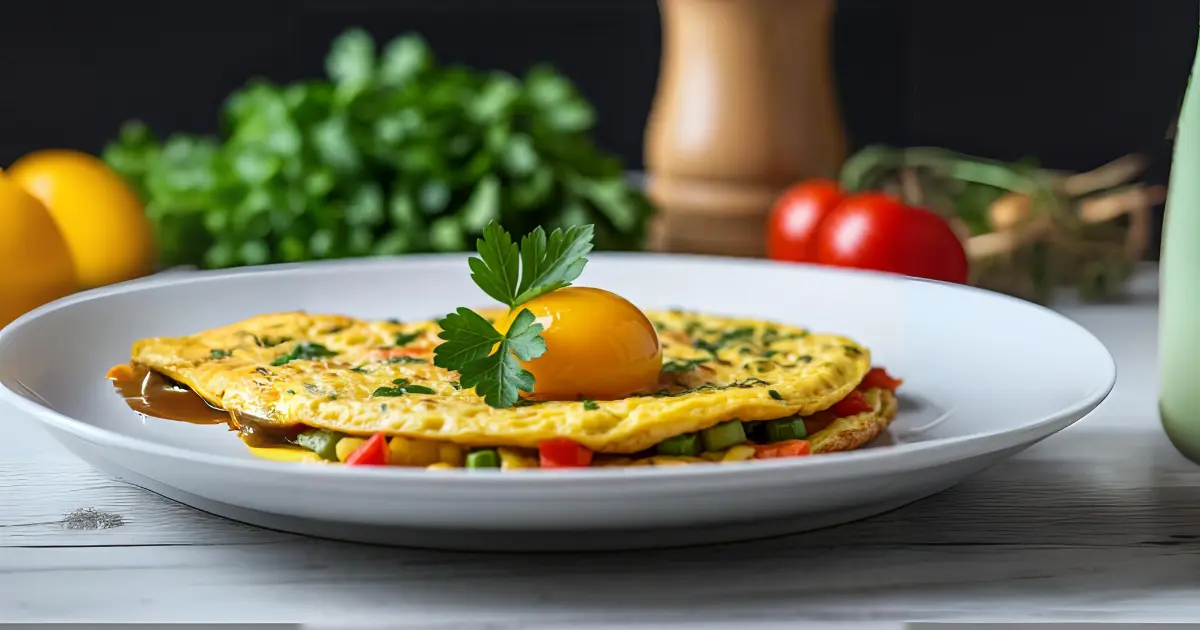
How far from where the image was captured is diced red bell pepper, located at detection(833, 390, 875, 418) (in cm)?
189

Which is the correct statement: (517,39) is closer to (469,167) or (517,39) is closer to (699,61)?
(699,61)

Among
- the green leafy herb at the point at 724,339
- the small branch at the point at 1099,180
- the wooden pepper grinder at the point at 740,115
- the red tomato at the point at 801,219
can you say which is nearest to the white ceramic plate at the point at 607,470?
the green leafy herb at the point at 724,339

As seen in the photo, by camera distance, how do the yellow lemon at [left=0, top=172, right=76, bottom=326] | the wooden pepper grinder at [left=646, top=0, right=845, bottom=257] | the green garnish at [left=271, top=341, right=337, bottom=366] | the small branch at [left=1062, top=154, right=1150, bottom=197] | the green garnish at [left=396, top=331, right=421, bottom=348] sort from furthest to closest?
the wooden pepper grinder at [left=646, top=0, right=845, bottom=257]
the small branch at [left=1062, top=154, right=1150, bottom=197]
the yellow lemon at [left=0, top=172, right=76, bottom=326]
the green garnish at [left=396, top=331, right=421, bottom=348]
the green garnish at [left=271, top=341, right=337, bottom=366]

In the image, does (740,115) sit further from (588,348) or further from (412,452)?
(412,452)

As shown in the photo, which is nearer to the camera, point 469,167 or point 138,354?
point 138,354

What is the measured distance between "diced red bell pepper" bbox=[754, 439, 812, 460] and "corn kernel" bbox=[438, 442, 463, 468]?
39 cm

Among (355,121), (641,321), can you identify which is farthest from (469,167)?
(641,321)

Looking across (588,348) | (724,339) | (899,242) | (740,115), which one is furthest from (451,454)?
(740,115)

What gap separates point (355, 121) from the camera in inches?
142

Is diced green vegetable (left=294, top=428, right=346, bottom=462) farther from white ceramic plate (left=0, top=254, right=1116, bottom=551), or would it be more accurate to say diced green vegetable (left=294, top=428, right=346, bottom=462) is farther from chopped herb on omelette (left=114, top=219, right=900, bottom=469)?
white ceramic plate (left=0, top=254, right=1116, bottom=551)

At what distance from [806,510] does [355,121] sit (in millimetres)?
2497

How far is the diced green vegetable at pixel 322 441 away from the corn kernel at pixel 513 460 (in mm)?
239

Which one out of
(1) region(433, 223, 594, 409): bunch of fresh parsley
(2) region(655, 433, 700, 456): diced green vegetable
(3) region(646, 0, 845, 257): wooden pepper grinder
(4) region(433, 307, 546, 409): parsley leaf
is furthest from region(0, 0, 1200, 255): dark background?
(2) region(655, 433, 700, 456): diced green vegetable

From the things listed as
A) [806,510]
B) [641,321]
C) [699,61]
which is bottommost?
[806,510]
